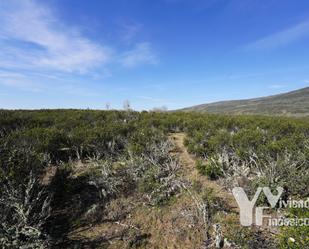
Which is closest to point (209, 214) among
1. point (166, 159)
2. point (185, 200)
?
point (185, 200)

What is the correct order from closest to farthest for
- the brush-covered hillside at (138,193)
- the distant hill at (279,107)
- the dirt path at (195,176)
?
1. the brush-covered hillside at (138,193)
2. the dirt path at (195,176)
3. the distant hill at (279,107)

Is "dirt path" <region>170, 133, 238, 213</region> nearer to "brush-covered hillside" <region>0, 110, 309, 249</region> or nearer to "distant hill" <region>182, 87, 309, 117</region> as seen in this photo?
"brush-covered hillside" <region>0, 110, 309, 249</region>

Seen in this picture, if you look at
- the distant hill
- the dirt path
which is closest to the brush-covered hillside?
the dirt path

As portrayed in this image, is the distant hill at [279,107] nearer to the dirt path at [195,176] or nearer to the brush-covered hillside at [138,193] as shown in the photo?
the dirt path at [195,176]

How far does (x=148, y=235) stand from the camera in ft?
17.6

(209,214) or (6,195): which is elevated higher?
(6,195)

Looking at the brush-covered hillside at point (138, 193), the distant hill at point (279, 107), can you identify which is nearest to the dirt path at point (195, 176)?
the brush-covered hillside at point (138, 193)

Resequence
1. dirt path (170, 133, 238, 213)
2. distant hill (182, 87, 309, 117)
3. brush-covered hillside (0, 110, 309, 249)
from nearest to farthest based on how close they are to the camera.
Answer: brush-covered hillside (0, 110, 309, 249)
dirt path (170, 133, 238, 213)
distant hill (182, 87, 309, 117)

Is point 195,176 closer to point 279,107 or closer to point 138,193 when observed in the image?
point 138,193

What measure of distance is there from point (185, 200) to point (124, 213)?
1.53 m

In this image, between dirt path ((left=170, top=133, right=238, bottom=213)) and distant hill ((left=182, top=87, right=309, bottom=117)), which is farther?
distant hill ((left=182, top=87, right=309, bottom=117))

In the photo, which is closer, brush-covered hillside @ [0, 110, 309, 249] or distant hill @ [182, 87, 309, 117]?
brush-covered hillside @ [0, 110, 309, 249]

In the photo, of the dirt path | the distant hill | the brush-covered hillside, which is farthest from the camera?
the distant hill

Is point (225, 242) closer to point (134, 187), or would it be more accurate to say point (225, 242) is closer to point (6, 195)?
point (134, 187)
